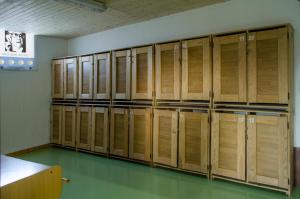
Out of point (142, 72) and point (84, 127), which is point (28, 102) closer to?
point (84, 127)

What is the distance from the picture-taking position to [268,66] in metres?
3.56

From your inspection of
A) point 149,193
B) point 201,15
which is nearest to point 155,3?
point 201,15

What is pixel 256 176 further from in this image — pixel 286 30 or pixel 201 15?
pixel 201 15

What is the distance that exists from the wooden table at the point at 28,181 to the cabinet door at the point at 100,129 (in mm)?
3079

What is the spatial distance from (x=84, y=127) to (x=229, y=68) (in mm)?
3494

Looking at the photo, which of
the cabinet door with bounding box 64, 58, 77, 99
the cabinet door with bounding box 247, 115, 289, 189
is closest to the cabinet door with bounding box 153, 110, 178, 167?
the cabinet door with bounding box 247, 115, 289, 189

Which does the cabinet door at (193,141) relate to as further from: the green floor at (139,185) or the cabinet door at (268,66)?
the cabinet door at (268,66)

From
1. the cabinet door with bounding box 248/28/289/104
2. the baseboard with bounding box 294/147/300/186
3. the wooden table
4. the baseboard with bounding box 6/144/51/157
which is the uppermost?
the cabinet door with bounding box 248/28/289/104

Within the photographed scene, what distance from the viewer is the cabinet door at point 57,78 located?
6.34 metres

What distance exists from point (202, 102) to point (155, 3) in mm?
1859

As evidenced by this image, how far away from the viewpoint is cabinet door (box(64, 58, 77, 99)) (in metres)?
6.02

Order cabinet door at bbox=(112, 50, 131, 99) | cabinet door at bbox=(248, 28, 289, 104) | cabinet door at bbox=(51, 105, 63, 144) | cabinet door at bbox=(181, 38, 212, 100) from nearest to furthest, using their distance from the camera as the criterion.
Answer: cabinet door at bbox=(248, 28, 289, 104), cabinet door at bbox=(181, 38, 212, 100), cabinet door at bbox=(112, 50, 131, 99), cabinet door at bbox=(51, 105, 63, 144)

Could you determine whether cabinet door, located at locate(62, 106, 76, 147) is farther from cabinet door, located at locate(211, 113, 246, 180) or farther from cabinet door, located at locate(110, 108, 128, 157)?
cabinet door, located at locate(211, 113, 246, 180)

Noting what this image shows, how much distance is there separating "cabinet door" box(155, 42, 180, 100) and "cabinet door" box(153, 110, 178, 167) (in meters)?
0.33
